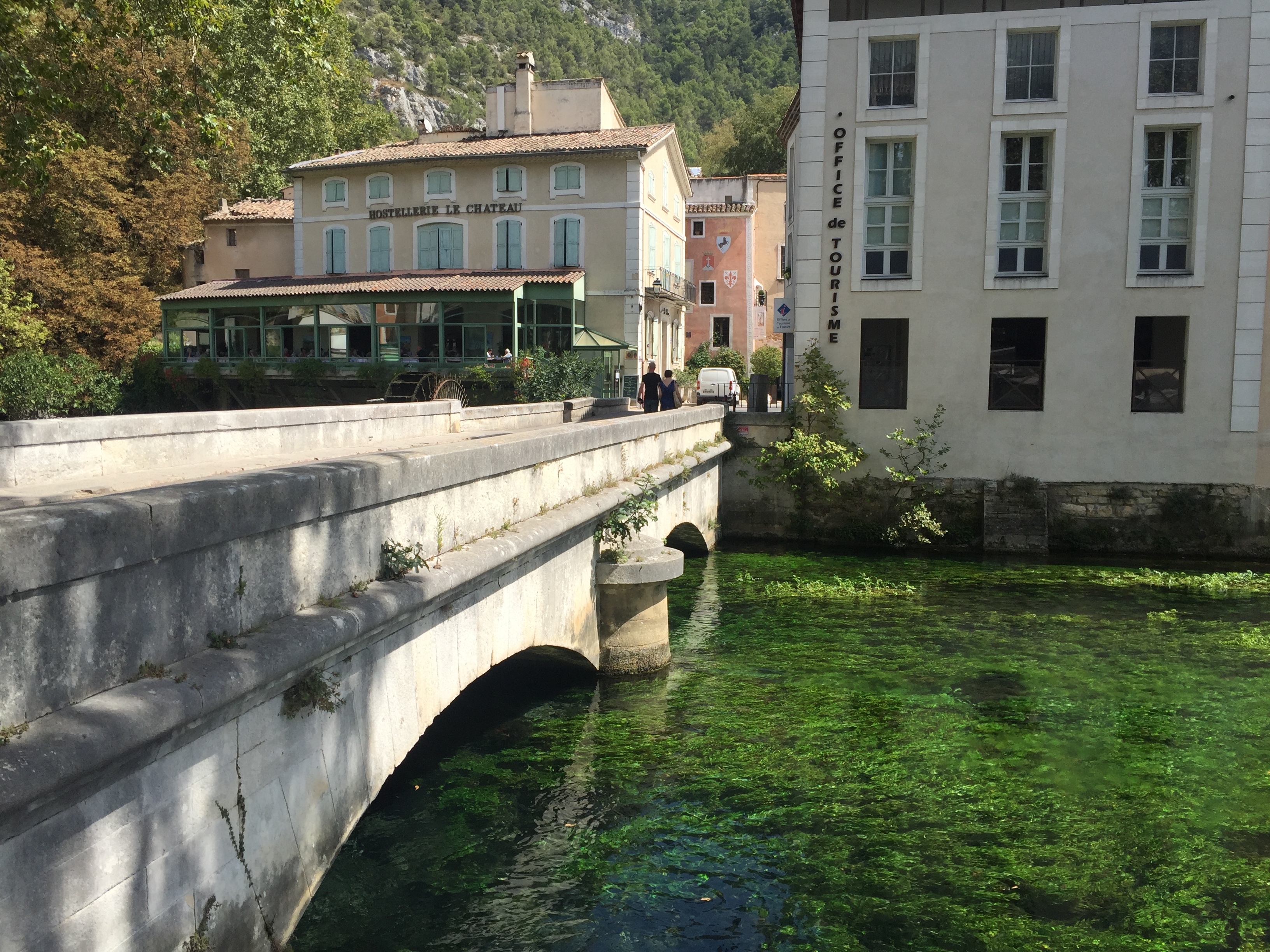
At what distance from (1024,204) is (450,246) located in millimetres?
22268

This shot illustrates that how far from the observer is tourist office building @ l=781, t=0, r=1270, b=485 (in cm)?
1692

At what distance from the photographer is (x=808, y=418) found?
18.5 metres

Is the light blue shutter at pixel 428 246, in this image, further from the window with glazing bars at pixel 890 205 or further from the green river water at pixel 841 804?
the green river water at pixel 841 804

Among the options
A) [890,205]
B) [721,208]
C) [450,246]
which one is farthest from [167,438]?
[721,208]

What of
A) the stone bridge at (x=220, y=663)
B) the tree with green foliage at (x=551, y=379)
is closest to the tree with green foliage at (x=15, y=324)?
the tree with green foliage at (x=551, y=379)

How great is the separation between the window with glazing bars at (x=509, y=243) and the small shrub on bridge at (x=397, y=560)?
30680 millimetres

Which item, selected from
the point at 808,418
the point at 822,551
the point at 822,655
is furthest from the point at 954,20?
the point at 822,655

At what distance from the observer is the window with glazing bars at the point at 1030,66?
1736 centimetres

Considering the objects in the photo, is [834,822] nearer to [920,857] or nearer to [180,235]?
[920,857]

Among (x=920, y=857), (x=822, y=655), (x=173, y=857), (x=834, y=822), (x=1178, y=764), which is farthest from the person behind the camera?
(x=822, y=655)

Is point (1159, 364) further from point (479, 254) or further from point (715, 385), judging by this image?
point (479, 254)

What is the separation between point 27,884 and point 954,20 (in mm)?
18412

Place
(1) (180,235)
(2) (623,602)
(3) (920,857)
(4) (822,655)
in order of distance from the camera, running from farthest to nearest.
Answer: (1) (180,235) < (4) (822,655) < (2) (623,602) < (3) (920,857)

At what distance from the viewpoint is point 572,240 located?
3441 centimetres
